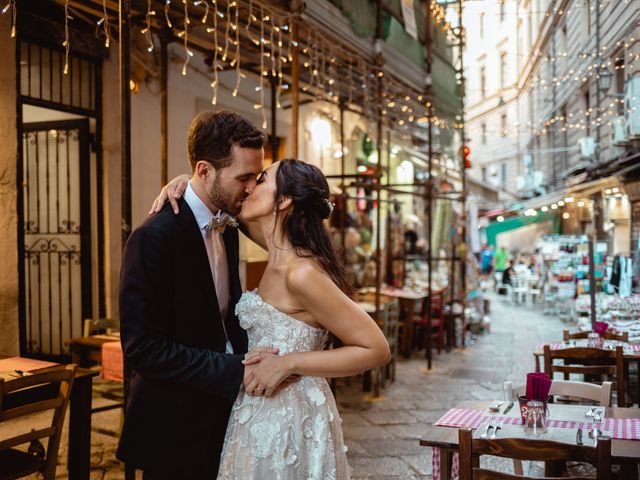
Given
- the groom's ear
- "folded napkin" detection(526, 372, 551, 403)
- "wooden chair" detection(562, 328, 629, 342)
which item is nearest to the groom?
the groom's ear

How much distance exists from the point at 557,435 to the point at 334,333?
1.46m

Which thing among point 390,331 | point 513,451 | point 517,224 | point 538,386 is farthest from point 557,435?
point 517,224

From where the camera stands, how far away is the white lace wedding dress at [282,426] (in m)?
2.29

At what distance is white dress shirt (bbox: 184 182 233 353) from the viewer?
245 cm

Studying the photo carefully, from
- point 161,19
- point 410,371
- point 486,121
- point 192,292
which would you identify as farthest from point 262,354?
point 486,121

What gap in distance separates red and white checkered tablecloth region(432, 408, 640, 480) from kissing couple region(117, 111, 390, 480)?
984 millimetres

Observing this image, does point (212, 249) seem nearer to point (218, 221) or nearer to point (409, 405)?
point (218, 221)

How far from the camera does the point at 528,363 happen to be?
9688 mm

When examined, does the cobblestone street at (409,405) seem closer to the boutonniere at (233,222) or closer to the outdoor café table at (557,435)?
the outdoor café table at (557,435)

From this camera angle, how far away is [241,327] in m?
2.52

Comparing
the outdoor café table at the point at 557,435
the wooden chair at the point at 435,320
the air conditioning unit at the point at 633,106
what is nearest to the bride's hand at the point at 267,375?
the outdoor café table at the point at 557,435

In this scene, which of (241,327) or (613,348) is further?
(613,348)

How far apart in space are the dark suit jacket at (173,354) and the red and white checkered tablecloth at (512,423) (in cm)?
138

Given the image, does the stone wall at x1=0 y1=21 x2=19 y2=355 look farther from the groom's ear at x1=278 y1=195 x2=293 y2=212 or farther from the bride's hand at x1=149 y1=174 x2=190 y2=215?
the groom's ear at x1=278 y1=195 x2=293 y2=212
